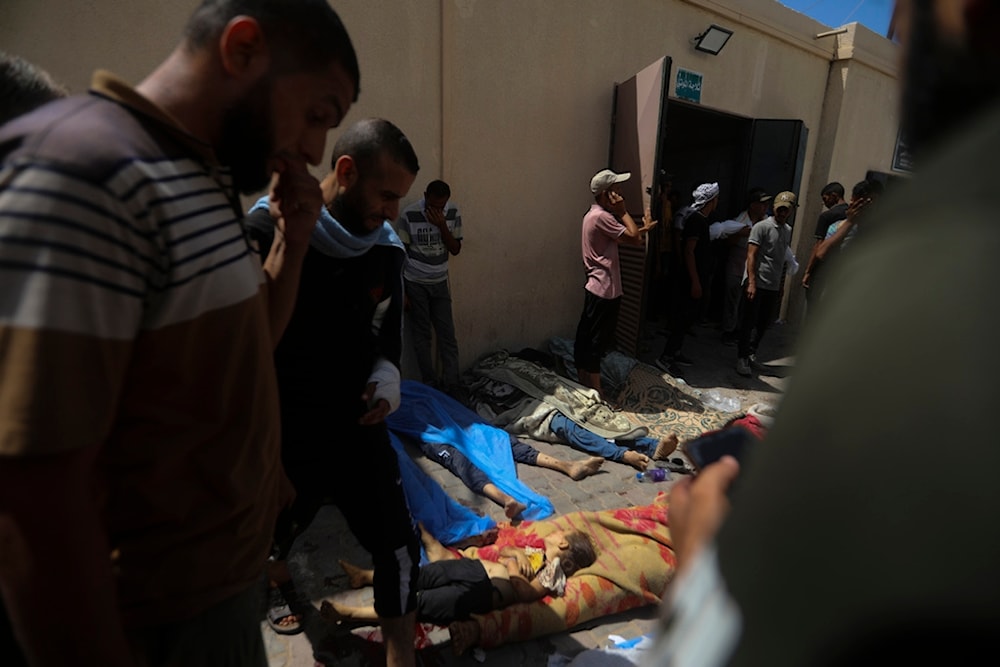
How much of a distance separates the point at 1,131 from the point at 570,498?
323cm

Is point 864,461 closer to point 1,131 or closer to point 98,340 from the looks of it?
point 98,340

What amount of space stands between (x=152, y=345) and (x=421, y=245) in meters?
3.73

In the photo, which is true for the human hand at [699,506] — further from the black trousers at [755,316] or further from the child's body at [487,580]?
the black trousers at [755,316]

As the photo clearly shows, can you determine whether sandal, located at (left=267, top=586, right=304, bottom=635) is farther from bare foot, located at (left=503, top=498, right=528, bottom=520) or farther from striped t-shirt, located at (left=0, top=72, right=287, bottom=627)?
striped t-shirt, located at (left=0, top=72, right=287, bottom=627)

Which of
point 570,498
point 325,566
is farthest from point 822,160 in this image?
point 325,566

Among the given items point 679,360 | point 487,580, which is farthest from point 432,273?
point 679,360

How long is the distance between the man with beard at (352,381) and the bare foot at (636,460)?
7.53ft

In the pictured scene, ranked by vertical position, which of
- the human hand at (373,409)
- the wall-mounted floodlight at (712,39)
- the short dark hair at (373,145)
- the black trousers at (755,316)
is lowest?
the black trousers at (755,316)

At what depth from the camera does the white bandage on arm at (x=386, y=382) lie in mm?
1859

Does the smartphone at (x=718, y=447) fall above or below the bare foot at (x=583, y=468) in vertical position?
above

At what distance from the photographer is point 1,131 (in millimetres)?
687

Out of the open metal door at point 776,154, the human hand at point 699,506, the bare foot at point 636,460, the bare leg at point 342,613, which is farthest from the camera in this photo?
the open metal door at point 776,154

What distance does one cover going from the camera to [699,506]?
582mm

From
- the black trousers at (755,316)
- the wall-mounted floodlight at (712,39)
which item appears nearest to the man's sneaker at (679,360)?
the black trousers at (755,316)
